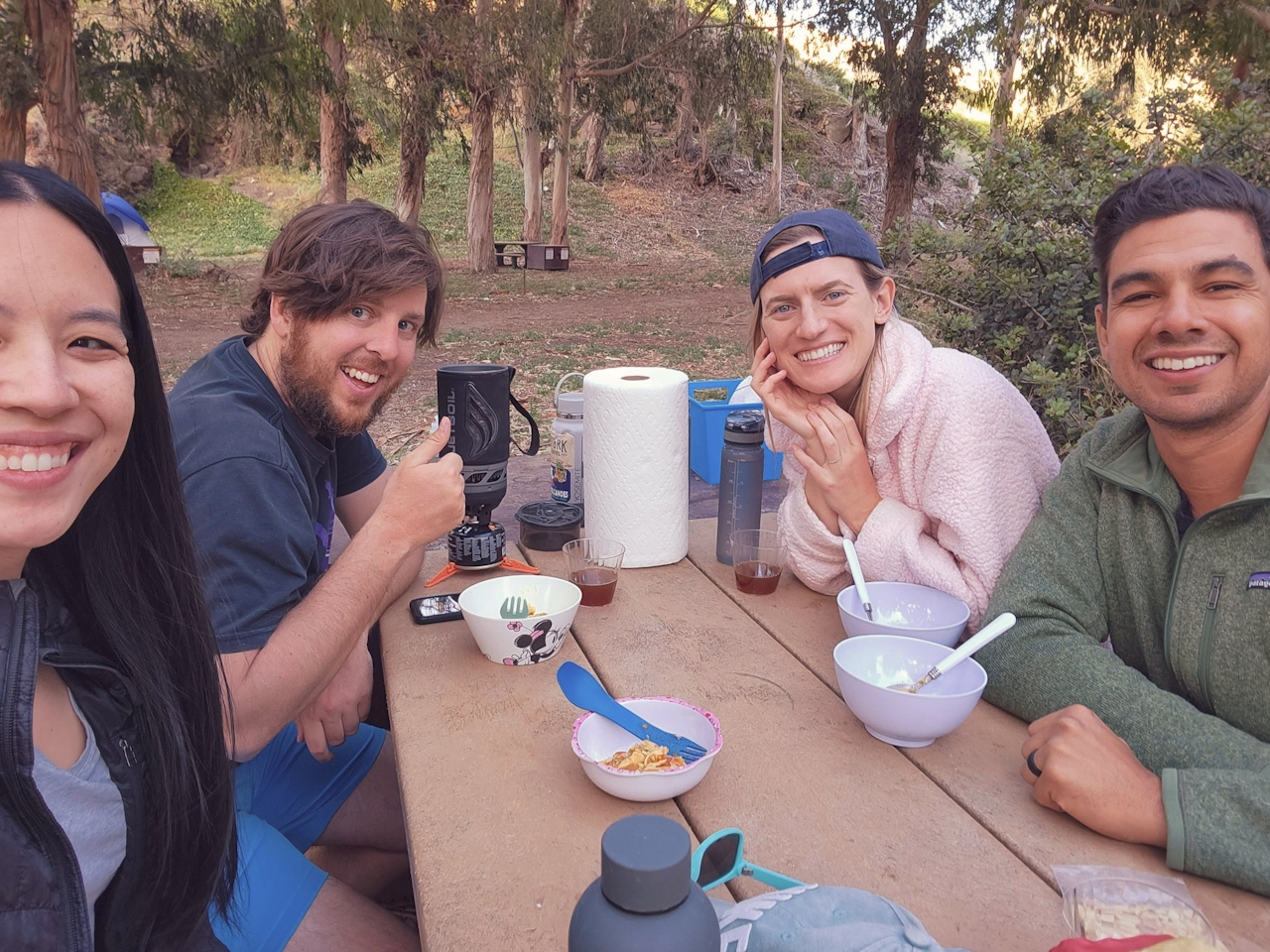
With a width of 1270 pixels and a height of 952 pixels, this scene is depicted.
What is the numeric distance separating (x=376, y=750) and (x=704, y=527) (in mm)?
1044

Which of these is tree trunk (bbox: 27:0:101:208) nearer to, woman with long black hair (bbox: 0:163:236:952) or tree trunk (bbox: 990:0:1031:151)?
woman with long black hair (bbox: 0:163:236:952)

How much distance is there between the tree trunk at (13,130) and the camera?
782cm

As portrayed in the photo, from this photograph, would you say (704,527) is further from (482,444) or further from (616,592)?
(482,444)

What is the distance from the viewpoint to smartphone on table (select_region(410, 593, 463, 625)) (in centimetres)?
186

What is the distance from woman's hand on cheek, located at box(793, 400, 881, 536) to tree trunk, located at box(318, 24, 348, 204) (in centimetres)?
1040

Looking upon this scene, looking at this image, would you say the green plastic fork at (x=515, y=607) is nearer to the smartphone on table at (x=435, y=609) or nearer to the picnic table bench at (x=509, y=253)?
the smartphone on table at (x=435, y=609)

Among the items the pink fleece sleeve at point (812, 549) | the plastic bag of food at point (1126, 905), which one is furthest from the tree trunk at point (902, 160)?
the plastic bag of food at point (1126, 905)

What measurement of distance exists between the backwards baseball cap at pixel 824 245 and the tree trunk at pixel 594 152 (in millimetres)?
21863

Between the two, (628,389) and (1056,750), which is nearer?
(1056,750)

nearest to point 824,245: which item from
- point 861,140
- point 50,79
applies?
point 50,79

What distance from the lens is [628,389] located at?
2008 millimetres

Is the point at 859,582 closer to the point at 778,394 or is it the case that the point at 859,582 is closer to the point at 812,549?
the point at 812,549

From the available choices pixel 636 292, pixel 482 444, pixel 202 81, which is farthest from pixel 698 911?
pixel 636 292

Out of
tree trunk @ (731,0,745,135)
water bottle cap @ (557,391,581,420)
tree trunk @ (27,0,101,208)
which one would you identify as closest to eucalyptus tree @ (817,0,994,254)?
tree trunk @ (731,0,745,135)
